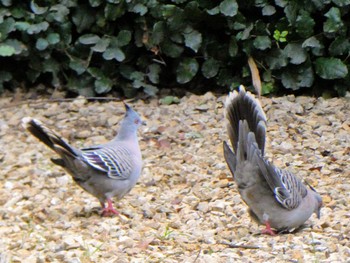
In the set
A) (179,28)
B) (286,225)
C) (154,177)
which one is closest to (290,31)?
(179,28)

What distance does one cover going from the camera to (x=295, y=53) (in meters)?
8.78

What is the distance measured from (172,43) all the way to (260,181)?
3141 mm

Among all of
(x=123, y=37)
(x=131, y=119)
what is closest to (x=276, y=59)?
(x=123, y=37)

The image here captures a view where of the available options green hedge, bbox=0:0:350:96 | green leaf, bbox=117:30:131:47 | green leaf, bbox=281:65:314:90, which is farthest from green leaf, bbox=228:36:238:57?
green leaf, bbox=117:30:131:47

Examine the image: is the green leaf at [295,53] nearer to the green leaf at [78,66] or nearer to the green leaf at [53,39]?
the green leaf at [78,66]

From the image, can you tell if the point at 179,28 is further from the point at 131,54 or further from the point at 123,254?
the point at 123,254

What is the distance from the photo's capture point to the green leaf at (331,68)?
28.7ft

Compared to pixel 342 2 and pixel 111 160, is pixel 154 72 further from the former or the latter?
pixel 111 160

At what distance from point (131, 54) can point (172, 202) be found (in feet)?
8.94

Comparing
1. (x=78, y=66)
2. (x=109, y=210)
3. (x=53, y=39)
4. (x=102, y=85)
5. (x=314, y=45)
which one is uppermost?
(x=314, y=45)

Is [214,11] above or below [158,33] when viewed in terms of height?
above

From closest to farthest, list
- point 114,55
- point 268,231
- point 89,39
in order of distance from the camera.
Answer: point 268,231, point 114,55, point 89,39

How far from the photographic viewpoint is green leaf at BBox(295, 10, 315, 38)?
28.3ft

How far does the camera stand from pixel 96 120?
868 centimetres
